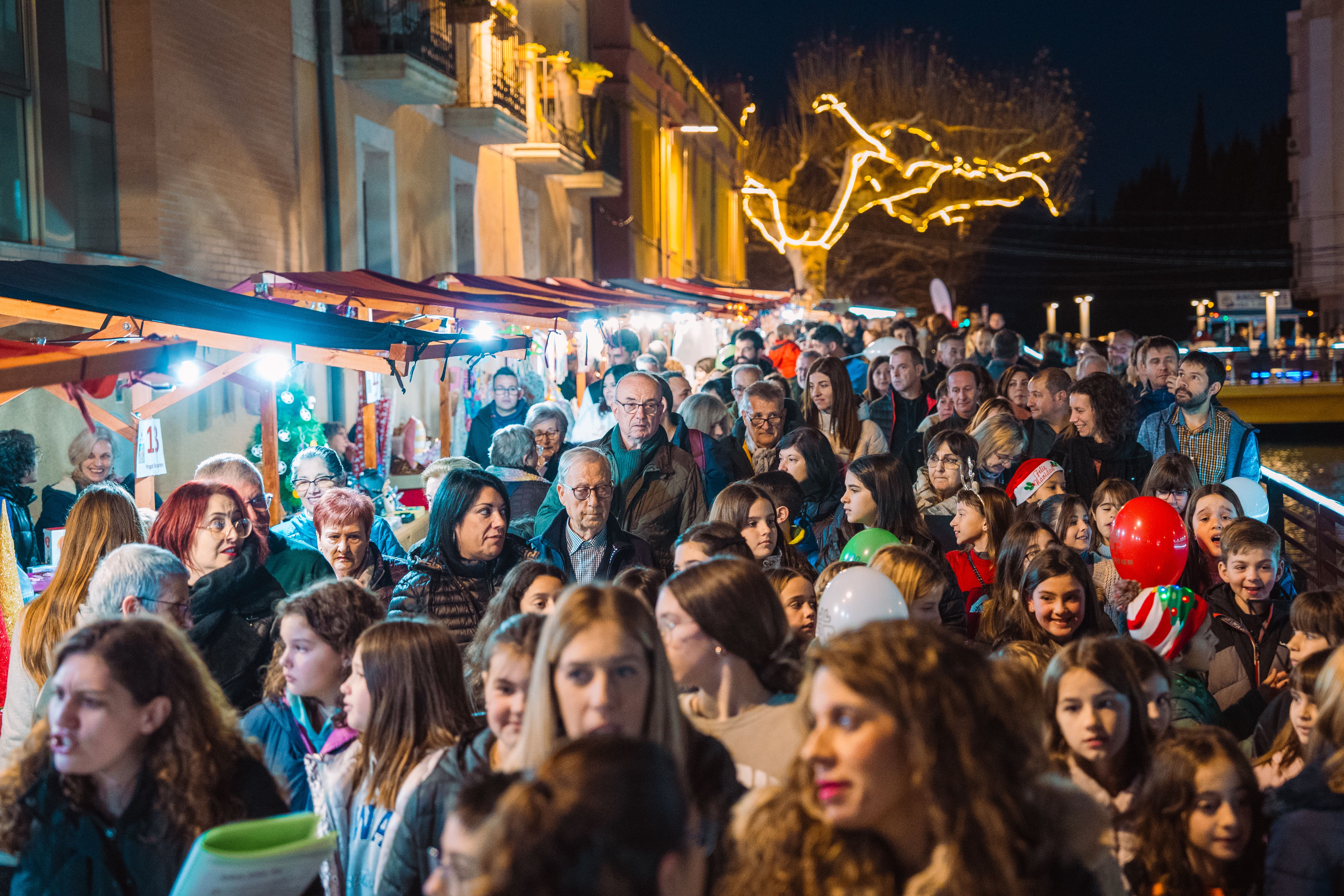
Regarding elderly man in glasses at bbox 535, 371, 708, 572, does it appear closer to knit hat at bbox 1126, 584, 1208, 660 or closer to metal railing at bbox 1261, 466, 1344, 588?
knit hat at bbox 1126, 584, 1208, 660

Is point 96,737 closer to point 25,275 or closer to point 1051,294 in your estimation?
point 25,275

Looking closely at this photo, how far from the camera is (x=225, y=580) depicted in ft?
16.3

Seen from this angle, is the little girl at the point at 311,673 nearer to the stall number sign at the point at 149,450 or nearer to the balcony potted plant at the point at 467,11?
the stall number sign at the point at 149,450

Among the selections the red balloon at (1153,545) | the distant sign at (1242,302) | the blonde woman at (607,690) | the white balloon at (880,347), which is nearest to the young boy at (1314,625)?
the red balloon at (1153,545)

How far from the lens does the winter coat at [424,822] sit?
10.4 ft

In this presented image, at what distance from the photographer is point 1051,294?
82438 millimetres

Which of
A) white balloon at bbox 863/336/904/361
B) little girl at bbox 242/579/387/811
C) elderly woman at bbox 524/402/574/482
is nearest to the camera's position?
little girl at bbox 242/579/387/811

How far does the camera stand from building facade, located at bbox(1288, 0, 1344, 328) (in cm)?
4606

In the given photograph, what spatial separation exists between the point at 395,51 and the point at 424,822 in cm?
1307

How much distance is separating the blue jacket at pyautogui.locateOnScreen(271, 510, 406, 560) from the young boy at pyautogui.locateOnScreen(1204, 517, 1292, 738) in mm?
3742

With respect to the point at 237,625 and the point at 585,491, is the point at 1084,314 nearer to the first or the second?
the point at 585,491

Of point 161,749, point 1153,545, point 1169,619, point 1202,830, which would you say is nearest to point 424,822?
point 161,749

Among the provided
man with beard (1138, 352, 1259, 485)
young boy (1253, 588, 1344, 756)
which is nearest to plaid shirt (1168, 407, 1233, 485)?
man with beard (1138, 352, 1259, 485)

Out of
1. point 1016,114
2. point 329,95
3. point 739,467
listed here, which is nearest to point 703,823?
point 739,467
